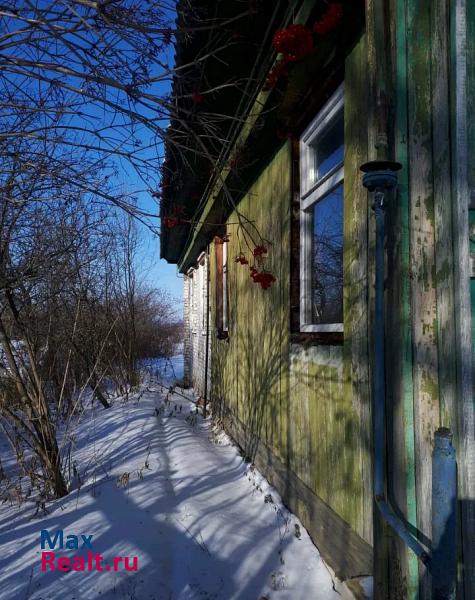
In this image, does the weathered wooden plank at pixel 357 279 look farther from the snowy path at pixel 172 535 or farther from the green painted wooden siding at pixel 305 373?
the snowy path at pixel 172 535

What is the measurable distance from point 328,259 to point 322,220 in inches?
11.4

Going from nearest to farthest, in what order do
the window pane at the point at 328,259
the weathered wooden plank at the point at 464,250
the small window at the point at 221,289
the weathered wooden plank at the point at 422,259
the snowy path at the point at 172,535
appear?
the weathered wooden plank at the point at 464,250 → the weathered wooden plank at the point at 422,259 → the snowy path at the point at 172,535 → the window pane at the point at 328,259 → the small window at the point at 221,289

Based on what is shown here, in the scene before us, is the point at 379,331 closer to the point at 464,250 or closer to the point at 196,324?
the point at 464,250

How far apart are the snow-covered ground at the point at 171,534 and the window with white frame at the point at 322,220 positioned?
1339 millimetres

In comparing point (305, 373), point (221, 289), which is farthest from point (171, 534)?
point (221, 289)

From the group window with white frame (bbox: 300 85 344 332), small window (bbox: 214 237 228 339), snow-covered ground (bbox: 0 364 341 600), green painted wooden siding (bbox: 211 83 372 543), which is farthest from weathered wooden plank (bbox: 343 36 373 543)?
small window (bbox: 214 237 228 339)

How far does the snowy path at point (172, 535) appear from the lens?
2457mm

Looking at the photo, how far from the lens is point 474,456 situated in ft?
4.94

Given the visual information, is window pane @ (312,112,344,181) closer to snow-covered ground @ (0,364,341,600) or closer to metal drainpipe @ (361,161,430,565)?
metal drainpipe @ (361,161,430,565)

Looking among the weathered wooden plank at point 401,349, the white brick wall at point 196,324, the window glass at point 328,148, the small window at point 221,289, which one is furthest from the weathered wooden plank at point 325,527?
the white brick wall at point 196,324

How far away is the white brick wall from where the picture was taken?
905cm

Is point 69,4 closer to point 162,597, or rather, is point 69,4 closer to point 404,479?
point 404,479

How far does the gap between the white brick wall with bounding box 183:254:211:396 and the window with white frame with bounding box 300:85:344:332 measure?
17.2ft

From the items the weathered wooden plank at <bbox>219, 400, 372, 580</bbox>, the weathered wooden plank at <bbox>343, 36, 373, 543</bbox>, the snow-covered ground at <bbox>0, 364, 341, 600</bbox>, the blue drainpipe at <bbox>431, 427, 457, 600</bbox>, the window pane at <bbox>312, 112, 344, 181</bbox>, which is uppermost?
the window pane at <bbox>312, 112, 344, 181</bbox>
